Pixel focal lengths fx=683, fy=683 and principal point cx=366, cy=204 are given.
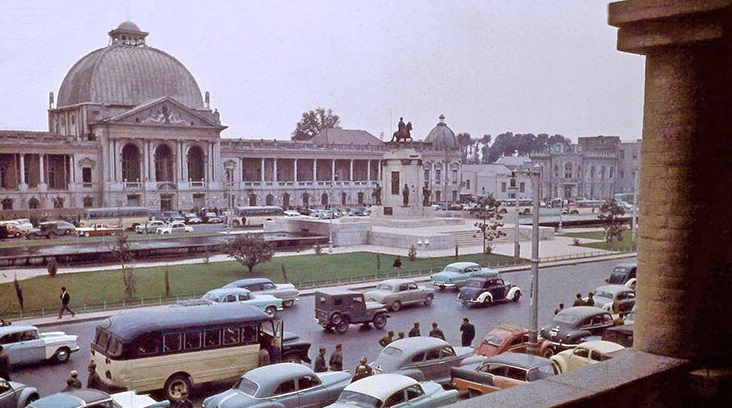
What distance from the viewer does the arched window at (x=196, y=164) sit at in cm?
7650

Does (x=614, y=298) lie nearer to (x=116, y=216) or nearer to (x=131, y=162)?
(x=116, y=216)

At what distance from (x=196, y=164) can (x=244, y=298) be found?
5762cm

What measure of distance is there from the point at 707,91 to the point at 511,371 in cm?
898

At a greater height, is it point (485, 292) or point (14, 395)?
point (14, 395)

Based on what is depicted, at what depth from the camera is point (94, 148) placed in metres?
68.9

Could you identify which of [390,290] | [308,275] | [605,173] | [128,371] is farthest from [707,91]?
[605,173]

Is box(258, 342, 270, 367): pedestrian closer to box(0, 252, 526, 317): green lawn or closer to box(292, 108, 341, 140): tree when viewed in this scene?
box(0, 252, 526, 317): green lawn

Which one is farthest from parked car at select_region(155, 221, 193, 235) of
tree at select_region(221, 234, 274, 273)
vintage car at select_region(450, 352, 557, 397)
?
vintage car at select_region(450, 352, 557, 397)

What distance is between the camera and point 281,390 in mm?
12578

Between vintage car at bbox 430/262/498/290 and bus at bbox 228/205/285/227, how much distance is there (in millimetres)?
33559

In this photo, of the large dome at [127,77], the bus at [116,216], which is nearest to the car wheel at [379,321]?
the bus at [116,216]

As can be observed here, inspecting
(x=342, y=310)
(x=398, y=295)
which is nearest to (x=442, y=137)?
(x=398, y=295)

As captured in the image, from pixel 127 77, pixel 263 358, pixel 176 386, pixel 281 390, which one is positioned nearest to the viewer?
pixel 281 390

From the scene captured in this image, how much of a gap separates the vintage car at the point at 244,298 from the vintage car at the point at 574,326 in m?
8.91
